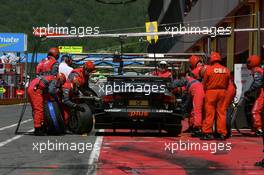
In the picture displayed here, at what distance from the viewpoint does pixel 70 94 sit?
13477 millimetres

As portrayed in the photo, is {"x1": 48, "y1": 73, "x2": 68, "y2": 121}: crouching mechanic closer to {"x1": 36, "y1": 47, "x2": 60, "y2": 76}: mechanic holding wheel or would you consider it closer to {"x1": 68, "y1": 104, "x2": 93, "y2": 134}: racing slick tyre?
{"x1": 36, "y1": 47, "x2": 60, "y2": 76}: mechanic holding wheel

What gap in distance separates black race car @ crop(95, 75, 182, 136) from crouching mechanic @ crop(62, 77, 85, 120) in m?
0.62

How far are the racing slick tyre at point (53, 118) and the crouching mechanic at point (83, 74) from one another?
1.18 m

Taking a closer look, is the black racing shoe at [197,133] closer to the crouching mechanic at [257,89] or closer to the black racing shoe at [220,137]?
the black racing shoe at [220,137]

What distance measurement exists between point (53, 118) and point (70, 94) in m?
0.90

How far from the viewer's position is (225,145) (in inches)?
437

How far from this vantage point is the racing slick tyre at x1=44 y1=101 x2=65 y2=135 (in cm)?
1275

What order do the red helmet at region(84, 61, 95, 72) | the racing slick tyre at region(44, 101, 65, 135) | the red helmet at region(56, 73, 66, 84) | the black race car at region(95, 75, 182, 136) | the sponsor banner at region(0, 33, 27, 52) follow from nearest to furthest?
the black race car at region(95, 75, 182, 136), the racing slick tyre at region(44, 101, 65, 135), the red helmet at region(56, 73, 66, 84), the red helmet at region(84, 61, 95, 72), the sponsor banner at region(0, 33, 27, 52)

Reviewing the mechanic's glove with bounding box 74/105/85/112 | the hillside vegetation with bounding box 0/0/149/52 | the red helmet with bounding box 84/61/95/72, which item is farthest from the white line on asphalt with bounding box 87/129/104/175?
the hillside vegetation with bounding box 0/0/149/52

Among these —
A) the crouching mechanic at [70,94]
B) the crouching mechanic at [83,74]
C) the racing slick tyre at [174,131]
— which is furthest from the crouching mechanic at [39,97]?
the racing slick tyre at [174,131]

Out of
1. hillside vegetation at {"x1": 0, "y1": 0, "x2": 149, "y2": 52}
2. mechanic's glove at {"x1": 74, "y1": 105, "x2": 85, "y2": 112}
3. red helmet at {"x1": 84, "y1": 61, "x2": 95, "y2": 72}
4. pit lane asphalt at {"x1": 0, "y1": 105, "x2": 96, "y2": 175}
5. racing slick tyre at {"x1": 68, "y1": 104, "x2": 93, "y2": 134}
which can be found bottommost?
pit lane asphalt at {"x1": 0, "y1": 105, "x2": 96, "y2": 175}

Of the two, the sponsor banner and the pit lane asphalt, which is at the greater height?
the sponsor banner

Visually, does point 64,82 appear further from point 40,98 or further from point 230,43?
point 230,43

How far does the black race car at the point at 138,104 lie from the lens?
12.6 m
